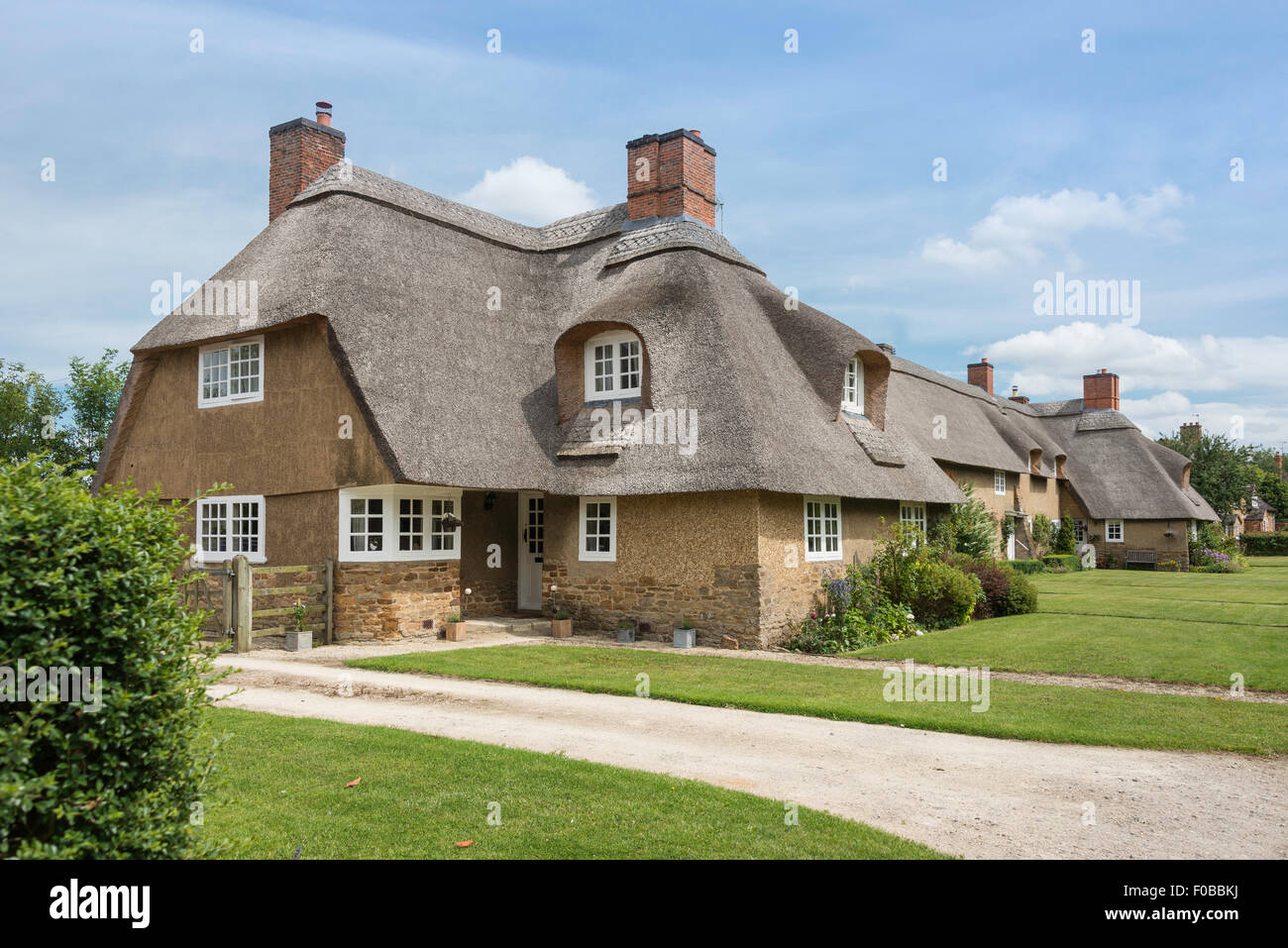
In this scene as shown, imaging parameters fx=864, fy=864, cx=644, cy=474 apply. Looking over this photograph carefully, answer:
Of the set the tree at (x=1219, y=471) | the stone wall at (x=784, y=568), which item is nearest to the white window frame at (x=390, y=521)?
the stone wall at (x=784, y=568)

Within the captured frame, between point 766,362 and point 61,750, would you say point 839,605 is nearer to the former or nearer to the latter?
point 766,362

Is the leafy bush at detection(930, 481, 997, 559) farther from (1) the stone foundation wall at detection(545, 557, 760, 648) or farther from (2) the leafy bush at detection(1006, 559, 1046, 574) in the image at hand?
(2) the leafy bush at detection(1006, 559, 1046, 574)

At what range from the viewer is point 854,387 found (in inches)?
772

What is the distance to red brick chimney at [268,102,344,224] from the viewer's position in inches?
745

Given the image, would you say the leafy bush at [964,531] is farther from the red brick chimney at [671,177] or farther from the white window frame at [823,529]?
the red brick chimney at [671,177]

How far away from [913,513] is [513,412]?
10732 millimetres

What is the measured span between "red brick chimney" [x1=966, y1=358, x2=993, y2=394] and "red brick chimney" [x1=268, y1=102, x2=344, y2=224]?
110 feet

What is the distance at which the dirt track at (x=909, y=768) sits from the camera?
19.1 feet

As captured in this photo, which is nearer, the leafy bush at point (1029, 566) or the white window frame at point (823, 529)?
the white window frame at point (823, 529)

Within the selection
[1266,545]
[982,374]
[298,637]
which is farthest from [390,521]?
[1266,545]

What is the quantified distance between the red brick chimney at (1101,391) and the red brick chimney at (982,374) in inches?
188

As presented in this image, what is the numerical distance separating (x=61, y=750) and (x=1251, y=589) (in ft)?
95.6

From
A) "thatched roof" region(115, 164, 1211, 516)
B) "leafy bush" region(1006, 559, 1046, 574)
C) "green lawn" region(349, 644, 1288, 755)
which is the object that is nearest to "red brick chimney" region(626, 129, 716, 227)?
"thatched roof" region(115, 164, 1211, 516)

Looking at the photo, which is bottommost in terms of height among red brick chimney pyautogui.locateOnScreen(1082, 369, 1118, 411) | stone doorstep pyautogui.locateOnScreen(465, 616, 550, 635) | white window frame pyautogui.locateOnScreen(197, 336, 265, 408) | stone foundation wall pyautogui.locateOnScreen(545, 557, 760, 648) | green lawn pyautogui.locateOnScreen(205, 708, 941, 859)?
stone doorstep pyautogui.locateOnScreen(465, 616, 550, 635)
